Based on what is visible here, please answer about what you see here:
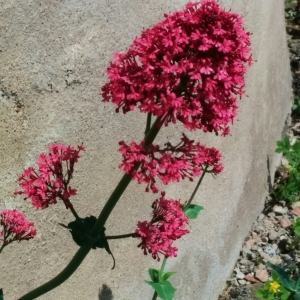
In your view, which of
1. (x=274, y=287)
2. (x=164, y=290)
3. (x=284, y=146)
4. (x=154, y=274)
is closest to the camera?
(x=164, y=290)

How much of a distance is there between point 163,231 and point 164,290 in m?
0.56

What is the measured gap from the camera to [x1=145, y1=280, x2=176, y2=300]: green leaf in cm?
165

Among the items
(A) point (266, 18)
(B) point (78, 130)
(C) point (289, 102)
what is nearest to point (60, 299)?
(B) point (78, 130)

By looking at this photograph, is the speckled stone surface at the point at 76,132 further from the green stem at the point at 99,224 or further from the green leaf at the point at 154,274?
the green stem at the point at 99,224

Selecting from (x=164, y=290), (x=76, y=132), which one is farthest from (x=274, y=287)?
(x=76, y=132)

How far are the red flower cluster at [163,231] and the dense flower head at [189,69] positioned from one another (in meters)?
0.27

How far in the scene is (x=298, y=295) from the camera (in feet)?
A: 6.00

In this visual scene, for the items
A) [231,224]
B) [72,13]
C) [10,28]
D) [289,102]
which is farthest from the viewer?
[289,102]

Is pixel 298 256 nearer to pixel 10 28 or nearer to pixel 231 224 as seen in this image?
pixel 231 224

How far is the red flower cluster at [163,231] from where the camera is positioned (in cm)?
117

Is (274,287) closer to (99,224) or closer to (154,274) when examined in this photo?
(154,274)

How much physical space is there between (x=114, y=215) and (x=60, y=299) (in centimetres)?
33

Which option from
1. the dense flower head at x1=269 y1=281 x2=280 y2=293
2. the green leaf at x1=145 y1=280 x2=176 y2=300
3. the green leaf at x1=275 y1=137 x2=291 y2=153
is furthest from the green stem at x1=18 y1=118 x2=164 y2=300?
the green leaf at x1=275 y1=137 x2=291 y2=153

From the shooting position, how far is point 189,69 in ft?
3.28
